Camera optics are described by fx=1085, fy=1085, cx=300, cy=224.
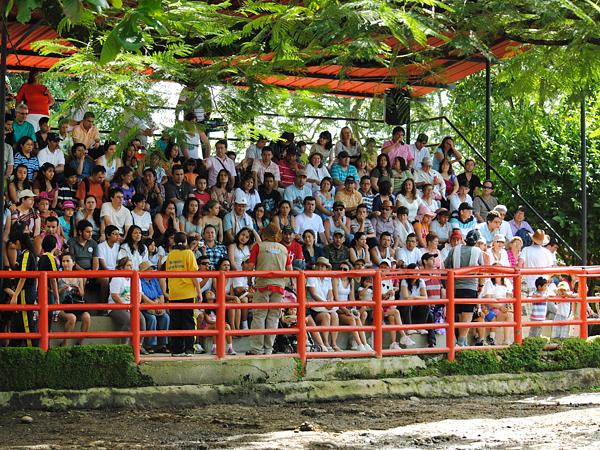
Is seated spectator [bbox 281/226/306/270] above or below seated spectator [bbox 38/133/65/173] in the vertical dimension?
below

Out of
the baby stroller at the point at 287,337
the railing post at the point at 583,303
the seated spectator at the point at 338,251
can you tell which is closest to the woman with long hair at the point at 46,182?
the baby stroller at the point at 287,337

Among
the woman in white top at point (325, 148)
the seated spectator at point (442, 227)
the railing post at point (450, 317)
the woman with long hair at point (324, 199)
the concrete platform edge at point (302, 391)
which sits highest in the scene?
the woman in white top at point (325, 148)

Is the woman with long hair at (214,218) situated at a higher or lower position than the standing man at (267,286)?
higher

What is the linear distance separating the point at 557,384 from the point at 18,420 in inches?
279

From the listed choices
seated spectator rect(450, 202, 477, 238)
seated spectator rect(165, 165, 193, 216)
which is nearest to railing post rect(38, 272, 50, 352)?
seated spectator rect(165, 165, 193, 216)

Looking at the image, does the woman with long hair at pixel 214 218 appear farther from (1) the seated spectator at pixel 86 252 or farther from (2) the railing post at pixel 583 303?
(2) the railing post at pixel 583 303

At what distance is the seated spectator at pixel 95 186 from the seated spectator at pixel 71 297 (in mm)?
2129

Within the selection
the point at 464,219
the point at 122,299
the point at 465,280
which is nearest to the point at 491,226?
the point at 464,219

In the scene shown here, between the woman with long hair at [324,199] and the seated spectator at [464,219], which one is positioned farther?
the seated spectator at [464,219]

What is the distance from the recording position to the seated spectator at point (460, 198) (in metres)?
19.1

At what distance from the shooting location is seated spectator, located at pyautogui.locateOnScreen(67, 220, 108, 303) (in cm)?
1387

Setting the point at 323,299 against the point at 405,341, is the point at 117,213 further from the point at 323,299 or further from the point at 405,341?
the point at 405,341

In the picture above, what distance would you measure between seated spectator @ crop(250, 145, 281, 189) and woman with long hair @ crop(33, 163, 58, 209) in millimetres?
3623

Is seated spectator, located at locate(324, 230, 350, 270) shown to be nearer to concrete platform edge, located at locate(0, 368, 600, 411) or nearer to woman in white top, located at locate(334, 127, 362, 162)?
concrete platform edge, located at locate(0, 368, 600, 411)
